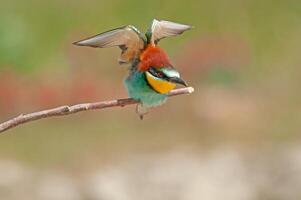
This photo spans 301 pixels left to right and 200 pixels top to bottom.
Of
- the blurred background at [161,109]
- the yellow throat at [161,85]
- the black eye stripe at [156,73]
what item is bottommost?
the yellow throat at [161,85]

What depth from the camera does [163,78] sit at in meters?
0.61

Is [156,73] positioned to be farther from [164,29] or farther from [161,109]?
[161,109]

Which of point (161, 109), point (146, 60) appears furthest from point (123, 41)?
point (161, 109)

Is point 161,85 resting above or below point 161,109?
below

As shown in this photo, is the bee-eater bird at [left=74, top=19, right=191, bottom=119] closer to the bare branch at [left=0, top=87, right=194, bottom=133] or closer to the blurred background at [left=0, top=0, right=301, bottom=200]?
the bare branch at [left=0, top=87, right=194, bottom=133]

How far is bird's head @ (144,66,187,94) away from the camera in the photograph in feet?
2.01

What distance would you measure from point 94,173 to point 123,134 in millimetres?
283

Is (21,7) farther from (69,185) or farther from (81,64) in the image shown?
(69,185)

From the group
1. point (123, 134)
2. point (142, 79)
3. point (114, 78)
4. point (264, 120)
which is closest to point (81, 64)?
point (114, 78)

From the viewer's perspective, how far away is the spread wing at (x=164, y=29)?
24.8 inches

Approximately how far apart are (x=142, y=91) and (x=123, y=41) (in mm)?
39

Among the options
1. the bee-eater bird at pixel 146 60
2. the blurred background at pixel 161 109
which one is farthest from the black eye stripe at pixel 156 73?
the blurred background at pixel 161 109

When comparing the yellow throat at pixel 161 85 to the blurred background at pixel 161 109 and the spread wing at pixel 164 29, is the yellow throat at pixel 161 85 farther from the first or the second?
the blurred background at pixel 161 109

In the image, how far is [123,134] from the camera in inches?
148
